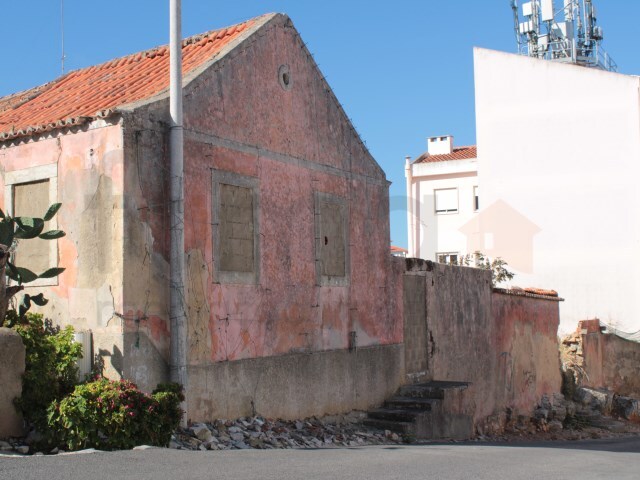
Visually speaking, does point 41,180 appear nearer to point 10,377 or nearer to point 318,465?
point 10,377

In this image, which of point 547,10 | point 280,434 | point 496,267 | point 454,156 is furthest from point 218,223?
point 454,156

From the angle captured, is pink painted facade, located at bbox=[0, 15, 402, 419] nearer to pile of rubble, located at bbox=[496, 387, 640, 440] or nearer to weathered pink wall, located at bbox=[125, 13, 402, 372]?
weathered pink wall, located at bbox=[125, 13, 402, 372]

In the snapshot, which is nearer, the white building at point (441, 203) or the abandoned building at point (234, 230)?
the abandoned building at point (234, 230)

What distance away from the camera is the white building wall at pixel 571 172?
30750mm

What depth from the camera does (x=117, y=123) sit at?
36.7 feet

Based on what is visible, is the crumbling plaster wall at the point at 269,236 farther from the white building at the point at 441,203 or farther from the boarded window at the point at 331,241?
the white building at the point at 441,203

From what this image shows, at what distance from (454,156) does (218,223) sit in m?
29.2

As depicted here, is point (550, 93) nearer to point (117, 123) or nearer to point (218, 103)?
point (218, 103)

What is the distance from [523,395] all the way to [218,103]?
1285 cm

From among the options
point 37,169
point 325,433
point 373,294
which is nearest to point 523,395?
point 373,294

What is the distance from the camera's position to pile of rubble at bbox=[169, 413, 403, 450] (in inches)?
450

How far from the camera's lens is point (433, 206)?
4019 cm

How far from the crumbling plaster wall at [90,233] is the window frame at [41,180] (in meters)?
0.03

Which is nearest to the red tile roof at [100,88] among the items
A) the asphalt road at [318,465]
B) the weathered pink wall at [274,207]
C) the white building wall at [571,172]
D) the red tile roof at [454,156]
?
the weathered pink wall at [274,207]
